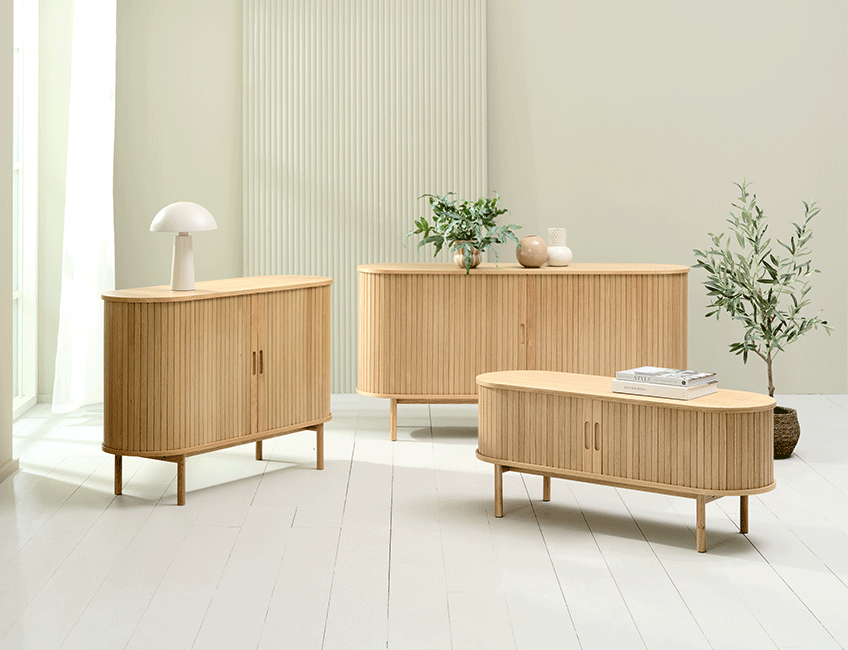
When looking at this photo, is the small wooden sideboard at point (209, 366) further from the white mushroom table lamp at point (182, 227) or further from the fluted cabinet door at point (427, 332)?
the fluted cabinet door at point (427, 332)

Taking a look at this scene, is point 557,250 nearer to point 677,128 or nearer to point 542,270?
point 542,270

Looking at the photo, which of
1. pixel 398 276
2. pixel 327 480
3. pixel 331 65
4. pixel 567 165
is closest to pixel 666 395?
pixel 327 480

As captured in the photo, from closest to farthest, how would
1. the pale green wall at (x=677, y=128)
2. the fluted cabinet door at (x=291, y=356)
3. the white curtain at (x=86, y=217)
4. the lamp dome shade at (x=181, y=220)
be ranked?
the lamp dome shade at (x=181, y=220), the fluted cabinet door at (x=291, y=356), the white curtain at (x=86, y=217), the pale green wall at (x=677, y=128)

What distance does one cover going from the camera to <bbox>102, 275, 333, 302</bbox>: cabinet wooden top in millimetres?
4238

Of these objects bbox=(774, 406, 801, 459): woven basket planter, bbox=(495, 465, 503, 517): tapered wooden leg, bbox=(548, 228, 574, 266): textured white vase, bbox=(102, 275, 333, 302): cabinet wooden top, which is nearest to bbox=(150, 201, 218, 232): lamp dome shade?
bbox=(102, 275, 333, 302): cabinet wooden top

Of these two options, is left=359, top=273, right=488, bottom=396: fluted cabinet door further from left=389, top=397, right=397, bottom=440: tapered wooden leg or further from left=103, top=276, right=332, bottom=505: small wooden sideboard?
left=103, top=276, right=332, bottom=505: small wooden sideboard

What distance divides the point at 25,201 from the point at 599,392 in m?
4.15

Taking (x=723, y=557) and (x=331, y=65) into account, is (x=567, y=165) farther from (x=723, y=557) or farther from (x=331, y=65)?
(x=723, y=557)

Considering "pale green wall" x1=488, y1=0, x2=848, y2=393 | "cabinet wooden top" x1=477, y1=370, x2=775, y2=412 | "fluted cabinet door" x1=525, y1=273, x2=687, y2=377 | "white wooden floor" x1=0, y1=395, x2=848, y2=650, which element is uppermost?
"pale green wall" x1=488, y1=0, x2=848, y2=393

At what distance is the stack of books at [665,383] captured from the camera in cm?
379

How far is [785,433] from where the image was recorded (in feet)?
17.0

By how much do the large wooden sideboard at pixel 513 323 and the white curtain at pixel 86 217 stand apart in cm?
182

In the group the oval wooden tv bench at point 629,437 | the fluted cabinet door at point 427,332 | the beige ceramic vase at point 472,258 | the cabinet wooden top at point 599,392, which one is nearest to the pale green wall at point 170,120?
the fluted cabinet door at point 427,332

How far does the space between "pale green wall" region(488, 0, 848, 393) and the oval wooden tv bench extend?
115 inches
